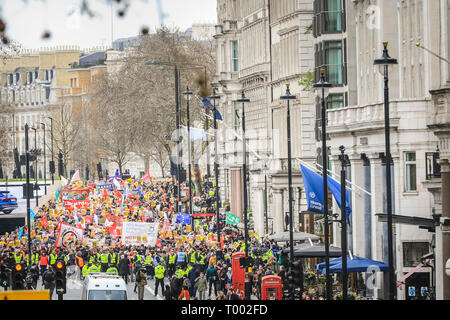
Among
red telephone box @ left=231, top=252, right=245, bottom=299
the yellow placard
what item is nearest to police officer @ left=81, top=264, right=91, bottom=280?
red telephone box @ left=231, top=252, right=245, bottom=299

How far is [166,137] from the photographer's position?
106 meters

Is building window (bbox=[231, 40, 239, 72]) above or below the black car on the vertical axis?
above

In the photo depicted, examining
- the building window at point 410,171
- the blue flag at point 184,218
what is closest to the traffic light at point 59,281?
the building window at point 410,171

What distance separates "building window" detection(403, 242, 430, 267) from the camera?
42844 millimetres

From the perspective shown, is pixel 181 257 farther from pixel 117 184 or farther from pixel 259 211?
pixel 117 184

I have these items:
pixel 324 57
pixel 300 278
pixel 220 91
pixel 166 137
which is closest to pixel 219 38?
pixel 220 91

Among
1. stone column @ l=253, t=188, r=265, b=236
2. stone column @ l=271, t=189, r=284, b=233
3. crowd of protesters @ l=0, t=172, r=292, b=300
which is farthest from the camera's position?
stone column @ l=253, t=188, r=265, b=236

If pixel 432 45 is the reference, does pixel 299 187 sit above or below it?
below

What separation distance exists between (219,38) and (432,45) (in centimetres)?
4982

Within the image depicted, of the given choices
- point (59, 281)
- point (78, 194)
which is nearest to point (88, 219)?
point (78, 194)

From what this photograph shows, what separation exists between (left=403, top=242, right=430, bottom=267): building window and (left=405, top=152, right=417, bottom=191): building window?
1.70m

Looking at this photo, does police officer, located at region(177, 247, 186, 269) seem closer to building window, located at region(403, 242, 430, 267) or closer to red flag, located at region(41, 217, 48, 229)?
building window, located at region(403, 242, 430, 267)

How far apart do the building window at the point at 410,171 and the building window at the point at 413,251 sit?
67.1 inches
